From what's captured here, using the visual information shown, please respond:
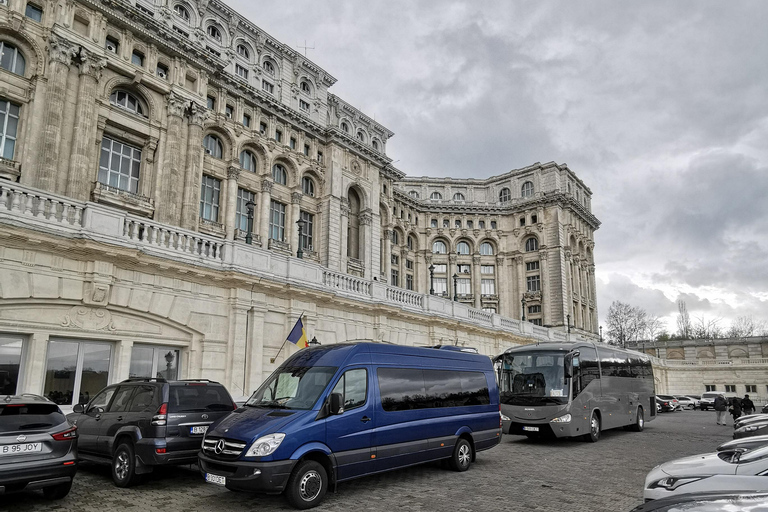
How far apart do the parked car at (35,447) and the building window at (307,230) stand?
32354mm

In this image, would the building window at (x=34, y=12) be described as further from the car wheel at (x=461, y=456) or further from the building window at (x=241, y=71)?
the car wheel at (x=461, y=456)

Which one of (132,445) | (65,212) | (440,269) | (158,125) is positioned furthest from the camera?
(440,269)

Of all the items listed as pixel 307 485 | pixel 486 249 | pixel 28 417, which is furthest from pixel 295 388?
pixel 486 249

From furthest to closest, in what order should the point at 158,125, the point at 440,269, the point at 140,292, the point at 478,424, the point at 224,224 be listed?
the point at 440,269 < the point at 224,224 < the point at 158,125 < the point at 140,292 < the point at 478,424

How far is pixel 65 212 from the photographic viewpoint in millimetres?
13609

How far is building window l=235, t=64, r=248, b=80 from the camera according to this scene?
3747 centimetres

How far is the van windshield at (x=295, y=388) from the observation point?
902cm

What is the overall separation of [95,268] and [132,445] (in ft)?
20.3

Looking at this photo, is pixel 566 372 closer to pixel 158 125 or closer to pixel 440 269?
pixel 158 125

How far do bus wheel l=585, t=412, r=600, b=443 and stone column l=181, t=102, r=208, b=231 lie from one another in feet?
76.6

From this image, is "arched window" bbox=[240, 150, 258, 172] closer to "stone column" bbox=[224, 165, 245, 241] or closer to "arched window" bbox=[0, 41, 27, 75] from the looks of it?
"stone column" bbox=[224, 165, 245, 241]

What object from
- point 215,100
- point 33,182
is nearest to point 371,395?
point 33,182

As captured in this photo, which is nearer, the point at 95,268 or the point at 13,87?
the point at 95,268

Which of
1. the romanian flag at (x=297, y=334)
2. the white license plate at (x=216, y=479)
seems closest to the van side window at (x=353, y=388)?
the white license plate at (x=216, y=479)
